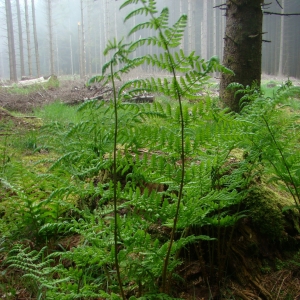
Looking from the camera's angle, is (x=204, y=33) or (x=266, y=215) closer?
(x=266, y=215)

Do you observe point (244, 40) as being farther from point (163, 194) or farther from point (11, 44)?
point (11, 44)

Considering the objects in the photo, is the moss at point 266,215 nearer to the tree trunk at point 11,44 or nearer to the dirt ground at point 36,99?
the dirt ground at point 36,99

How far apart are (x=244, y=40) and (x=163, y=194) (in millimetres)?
3286

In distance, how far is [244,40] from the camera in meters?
4.12

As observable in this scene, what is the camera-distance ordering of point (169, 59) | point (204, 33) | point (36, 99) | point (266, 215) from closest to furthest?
1. point (169, 59)
2. point (266, 215)
3. point (36, 99)
4. point (204, 33)

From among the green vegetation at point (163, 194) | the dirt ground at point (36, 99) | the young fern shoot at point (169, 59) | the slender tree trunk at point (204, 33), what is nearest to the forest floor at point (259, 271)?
the green vegetation at point (163, 194)

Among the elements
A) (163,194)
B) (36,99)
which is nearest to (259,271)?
(163,194)

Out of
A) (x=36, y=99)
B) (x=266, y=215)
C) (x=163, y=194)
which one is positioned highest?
(x=36, y=99)

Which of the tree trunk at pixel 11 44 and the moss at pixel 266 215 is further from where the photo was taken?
the tree trunk at pixel 11 44

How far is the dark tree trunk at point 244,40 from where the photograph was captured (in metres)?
4.06

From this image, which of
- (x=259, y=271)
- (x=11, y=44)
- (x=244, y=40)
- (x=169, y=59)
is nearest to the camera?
(x=169, y=59)

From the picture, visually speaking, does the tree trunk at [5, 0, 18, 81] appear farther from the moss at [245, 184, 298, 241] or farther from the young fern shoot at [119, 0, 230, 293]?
the young fern shoot at [119, 0, 230, 293]

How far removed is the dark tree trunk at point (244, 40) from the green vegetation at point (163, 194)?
2263mm

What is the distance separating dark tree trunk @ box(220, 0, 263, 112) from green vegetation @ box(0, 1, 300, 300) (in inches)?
89.1
